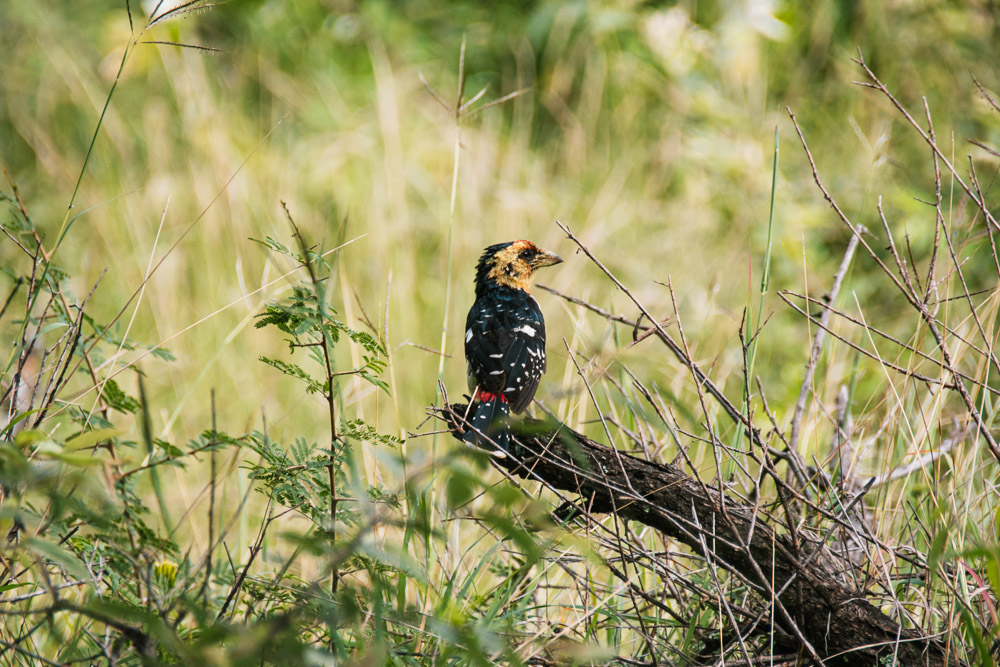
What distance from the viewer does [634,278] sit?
19.9ft

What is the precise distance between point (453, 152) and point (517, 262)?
2.27 m

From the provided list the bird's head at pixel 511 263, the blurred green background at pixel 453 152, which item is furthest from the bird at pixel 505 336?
the blurred green background at pixel 453 152

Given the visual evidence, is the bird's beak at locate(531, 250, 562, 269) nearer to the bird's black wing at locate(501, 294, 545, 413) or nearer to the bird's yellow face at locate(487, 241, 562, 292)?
the bird's yellow face at locate(487, 241, 562, 292)

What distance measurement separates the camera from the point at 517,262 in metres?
4.41

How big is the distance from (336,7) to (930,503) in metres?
6.49

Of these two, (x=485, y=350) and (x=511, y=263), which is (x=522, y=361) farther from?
(x=511, y=263)

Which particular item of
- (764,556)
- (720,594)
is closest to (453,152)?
(764,556)

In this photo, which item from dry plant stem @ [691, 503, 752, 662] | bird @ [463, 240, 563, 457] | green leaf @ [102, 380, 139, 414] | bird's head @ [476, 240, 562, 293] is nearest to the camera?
dry plant stem @ [691, 503, 752, 662]

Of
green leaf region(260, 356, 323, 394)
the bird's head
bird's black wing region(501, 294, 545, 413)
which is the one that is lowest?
bird's black wing region(501, 294, 545, 413)

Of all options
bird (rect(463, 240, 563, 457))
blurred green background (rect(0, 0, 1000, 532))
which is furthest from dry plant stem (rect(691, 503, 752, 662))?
blurred green background (rect(0, 0, 1000, 532))

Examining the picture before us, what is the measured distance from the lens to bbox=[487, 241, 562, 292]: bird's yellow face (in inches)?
173

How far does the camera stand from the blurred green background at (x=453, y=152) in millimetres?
5516

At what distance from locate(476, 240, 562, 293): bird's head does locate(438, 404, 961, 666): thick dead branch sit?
2029 mm

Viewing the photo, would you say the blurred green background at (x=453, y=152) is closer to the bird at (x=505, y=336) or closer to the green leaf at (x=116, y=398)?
the bird at (x=505, y=336)
